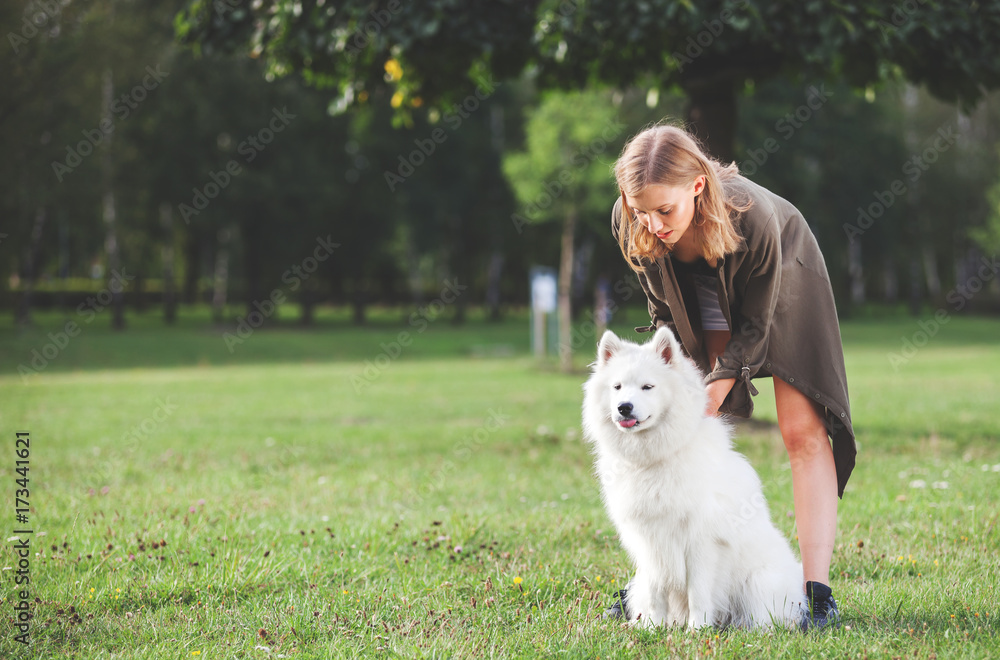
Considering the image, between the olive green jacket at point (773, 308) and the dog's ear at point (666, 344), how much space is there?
24cm

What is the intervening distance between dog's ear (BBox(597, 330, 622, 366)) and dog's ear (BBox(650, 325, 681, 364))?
0.18m

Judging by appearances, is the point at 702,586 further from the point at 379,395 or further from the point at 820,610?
the point at 379,395

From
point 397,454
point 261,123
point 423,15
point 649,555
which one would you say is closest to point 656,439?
point 649,555

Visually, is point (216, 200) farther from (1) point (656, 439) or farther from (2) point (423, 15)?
(1) point (656, 439)

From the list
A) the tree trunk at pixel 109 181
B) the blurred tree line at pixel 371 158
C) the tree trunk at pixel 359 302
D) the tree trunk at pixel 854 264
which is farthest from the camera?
the tree trunk at pixel 854 264

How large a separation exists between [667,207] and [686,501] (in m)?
1.24

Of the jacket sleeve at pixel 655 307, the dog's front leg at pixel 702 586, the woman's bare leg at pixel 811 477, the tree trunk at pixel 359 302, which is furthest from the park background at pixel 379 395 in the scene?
the tree trunk at pixel 359 302

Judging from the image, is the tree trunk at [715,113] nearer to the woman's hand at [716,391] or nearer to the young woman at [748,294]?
the young woman at [748,294]

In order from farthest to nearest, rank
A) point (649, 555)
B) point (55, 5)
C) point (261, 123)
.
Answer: point (261, 123) → point (55, 5) → point (649, 555)

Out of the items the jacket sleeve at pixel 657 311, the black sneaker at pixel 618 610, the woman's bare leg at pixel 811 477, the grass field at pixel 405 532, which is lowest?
the grass field at pixel 405 532

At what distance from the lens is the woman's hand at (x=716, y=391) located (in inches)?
140

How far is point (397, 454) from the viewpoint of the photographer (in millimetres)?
8852

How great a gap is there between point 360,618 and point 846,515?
3.63 metres

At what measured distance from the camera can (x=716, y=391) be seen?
11.7ft
